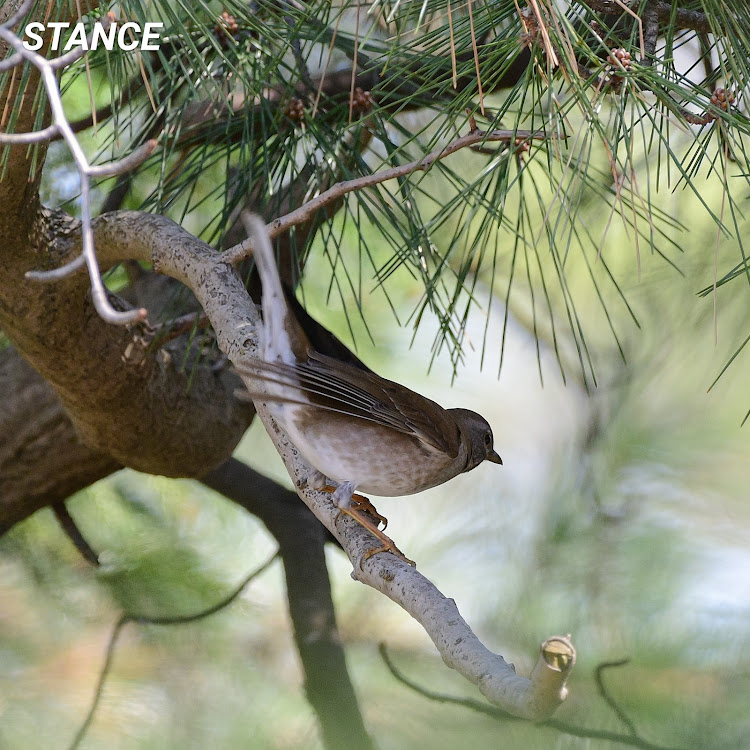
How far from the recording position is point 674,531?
4.42 ft

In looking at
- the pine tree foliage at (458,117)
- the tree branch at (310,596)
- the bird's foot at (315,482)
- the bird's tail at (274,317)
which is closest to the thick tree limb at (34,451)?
the tree branch at (310,596)

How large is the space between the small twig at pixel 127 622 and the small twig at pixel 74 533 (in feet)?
0.72

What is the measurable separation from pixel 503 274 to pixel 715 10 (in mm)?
915

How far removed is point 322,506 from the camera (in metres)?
1.20

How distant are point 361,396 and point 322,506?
7.3 inches

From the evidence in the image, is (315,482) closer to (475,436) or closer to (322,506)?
(322,506)

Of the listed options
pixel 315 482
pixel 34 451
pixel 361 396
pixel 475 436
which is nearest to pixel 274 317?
pixel 361 396

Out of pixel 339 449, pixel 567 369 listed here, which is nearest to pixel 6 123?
pixel 339 449

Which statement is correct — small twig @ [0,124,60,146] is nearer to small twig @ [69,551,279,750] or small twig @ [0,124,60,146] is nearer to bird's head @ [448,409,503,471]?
bird's head @ [448,409,503,471]

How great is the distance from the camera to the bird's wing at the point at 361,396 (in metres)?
1.08

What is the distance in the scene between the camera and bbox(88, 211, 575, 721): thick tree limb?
0.67 m

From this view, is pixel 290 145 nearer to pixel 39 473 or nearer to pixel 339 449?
pixel 339 449

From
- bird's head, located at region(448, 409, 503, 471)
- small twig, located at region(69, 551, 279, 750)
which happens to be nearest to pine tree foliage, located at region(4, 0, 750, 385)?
bird's head, located at region(448, 409, 503, 471)

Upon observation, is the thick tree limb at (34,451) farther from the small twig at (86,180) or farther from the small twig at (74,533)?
the small twig at (86,180)
